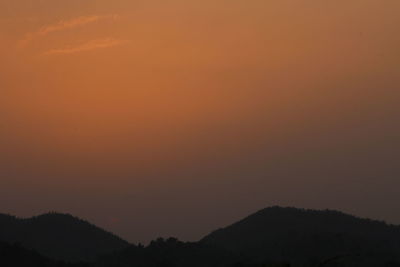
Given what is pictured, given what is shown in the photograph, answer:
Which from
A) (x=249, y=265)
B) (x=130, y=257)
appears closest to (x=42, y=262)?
(x=130, y=257)

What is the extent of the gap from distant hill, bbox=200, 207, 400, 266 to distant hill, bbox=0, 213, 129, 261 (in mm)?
10280

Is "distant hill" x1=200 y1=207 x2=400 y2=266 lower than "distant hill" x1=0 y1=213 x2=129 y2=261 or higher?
lower

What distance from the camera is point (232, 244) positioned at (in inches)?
2911

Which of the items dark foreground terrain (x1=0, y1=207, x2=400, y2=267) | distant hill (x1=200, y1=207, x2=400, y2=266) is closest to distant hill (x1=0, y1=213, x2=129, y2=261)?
dark foreground terrain (x1=0, y1=207, x2=400, y2=267)

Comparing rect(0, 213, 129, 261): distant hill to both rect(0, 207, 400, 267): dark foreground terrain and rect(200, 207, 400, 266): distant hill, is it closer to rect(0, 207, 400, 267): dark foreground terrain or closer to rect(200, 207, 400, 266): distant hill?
rect(0, 207, 400, 267): dark foreground terrain

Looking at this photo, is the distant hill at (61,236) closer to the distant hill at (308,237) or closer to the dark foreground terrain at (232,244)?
the dark foreground terrain at (232,244)

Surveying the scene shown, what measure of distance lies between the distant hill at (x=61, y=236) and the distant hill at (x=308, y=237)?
33.7ft

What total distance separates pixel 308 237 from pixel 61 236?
2513cm

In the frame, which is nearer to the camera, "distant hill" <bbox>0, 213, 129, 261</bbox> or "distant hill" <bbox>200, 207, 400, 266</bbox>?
"distant hill" <bbox>200, 207, 400, 266</bbox>

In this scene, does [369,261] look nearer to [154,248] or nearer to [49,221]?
[154,248]

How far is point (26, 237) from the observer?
73.1 meters

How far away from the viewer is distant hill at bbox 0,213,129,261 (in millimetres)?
71756

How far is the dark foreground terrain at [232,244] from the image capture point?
57628 millimetres

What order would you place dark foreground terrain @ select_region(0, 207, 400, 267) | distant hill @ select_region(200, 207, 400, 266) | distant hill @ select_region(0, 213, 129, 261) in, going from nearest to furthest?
dark foreground terrain @ select_region(0, 207, 400, 267) → distant hill @ select_region(200, 207, 400, 266) → distant hill @ select_region(0, 213, 129, 261)
